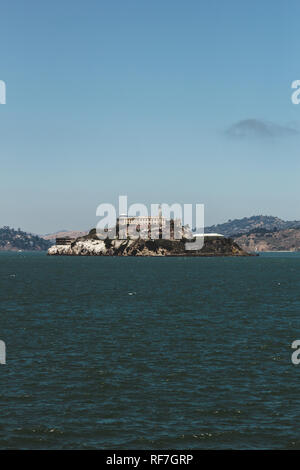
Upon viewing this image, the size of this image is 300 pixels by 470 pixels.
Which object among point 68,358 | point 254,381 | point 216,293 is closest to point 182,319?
point 68,358

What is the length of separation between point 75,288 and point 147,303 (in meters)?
41.4

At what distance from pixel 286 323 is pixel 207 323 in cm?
1208

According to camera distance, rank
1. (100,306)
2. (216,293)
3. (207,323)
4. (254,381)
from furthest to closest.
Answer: (216,293) < (100,306) < (207,323) < (254,381)

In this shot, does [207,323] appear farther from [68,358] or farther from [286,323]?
[68,358]

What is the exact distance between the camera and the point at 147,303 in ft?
338

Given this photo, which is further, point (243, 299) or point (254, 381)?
point (243, 299)

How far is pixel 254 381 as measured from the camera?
44.6 m

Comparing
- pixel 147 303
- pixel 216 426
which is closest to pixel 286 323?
pixel 147 303
